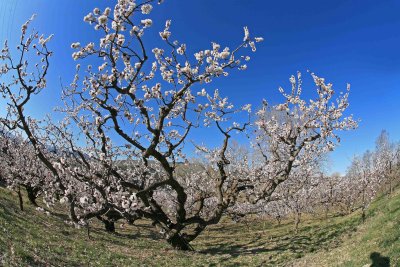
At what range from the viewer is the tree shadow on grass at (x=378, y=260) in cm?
1150

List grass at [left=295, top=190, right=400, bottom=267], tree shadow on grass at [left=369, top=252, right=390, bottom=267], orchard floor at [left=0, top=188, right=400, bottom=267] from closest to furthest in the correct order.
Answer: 1. tree shadow on grass at [left=369, top=252, right=390, bottom=267]
2. grass at [left=295, top=190, right=400, bottom=267]
3. orchard floor at [left=0, top=188, right=400, bottom=267]

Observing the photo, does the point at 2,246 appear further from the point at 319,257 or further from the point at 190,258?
the point at 319,257

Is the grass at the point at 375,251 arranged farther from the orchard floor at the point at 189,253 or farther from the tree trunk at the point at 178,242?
the tree trunk at the point at 178,242

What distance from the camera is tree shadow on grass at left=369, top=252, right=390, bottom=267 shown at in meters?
11.5

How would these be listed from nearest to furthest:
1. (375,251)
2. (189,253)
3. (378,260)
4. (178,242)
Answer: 1. (378,260)
2. (375,251)
3. (189,253)
4. (178,242)

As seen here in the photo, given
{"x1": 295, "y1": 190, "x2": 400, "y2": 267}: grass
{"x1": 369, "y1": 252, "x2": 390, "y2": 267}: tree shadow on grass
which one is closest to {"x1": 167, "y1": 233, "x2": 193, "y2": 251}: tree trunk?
{"x1": 295, "y1": 190, "x2": 400, "y2": 267}: grass

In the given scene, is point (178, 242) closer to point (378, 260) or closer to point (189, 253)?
point (189, 253)

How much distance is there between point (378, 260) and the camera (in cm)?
1208

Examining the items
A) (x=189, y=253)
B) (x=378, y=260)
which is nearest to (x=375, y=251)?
(x=378, y=260)

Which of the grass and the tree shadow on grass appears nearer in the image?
the tree shadow on grass

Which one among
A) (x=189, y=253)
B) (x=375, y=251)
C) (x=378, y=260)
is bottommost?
(x=189, y=253)

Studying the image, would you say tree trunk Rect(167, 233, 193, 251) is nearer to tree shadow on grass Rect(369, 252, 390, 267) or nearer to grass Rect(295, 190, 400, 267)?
grass Rect(295, 190, 400, 267)

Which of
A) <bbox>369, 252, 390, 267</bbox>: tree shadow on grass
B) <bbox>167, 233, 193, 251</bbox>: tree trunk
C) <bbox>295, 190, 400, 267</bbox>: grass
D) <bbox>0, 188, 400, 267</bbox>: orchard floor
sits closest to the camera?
<bbox>369, 252, 390, 267</bbox>: tree shadow on grass

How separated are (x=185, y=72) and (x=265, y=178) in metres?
15.0
